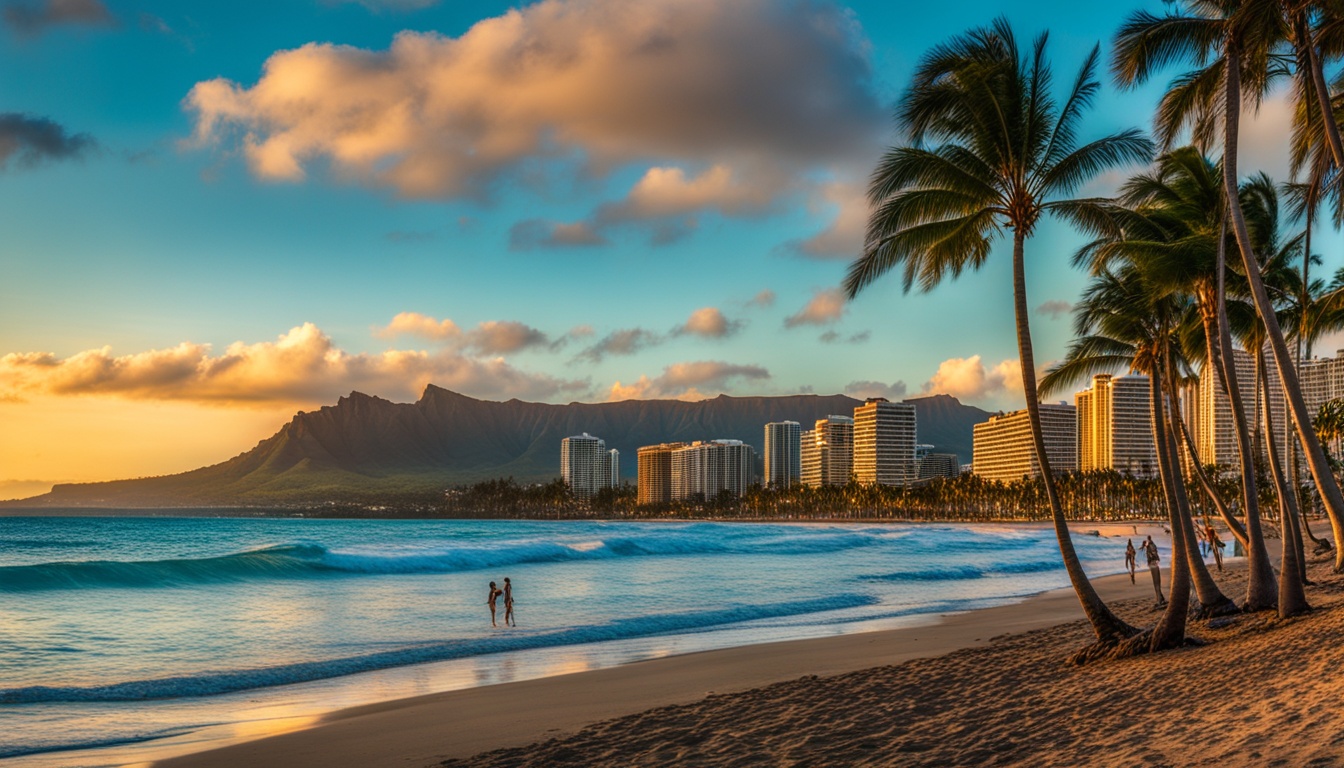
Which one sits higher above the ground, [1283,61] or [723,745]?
Result: [1283,61]

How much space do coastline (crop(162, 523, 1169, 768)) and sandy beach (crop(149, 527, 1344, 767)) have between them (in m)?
0.04

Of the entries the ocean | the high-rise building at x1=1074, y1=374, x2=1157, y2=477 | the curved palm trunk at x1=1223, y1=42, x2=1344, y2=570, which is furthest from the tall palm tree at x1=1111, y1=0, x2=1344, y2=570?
the high-rise building at x1=1074, y1=374, x2=1157, y2=477

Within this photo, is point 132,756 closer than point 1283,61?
Yes

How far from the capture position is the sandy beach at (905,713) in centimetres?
680

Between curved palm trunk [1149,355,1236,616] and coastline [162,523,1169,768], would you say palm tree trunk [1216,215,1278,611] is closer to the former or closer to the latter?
curved palm trunk [1149,355,1236,616]

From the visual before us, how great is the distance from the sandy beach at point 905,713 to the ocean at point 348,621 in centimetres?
187

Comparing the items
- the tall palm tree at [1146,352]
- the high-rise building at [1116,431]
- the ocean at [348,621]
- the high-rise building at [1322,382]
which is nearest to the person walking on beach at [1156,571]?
the tall palm tree at [1146,352]

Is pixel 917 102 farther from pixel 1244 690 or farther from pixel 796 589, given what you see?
pixel 796 589

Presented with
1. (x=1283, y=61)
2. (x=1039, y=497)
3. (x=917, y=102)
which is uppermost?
(x=1283, y=61)

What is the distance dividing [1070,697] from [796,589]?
2193cm

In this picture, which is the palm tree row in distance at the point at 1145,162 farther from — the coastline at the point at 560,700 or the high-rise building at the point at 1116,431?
the high-rise building at the point at 1116,431

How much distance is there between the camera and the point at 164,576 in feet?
115

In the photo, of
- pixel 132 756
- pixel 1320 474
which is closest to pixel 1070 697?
pixel 1320 474

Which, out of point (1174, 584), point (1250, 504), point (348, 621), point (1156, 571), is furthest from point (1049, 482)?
point (348, 621)
